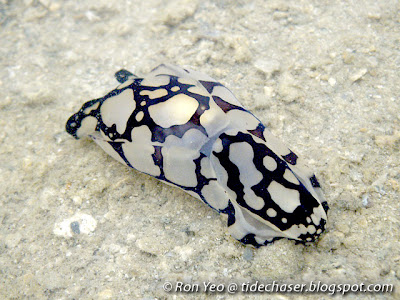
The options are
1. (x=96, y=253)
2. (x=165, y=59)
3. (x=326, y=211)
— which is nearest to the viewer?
(x=326, y=211)

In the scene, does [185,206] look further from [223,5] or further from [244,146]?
[223,5]

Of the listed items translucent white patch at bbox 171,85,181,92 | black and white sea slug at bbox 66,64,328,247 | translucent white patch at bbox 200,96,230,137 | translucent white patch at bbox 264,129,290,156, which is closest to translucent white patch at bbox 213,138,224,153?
black and white sea slug at bbox 66,64,328,247

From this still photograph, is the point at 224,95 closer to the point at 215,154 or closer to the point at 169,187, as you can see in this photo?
the point at 215,154

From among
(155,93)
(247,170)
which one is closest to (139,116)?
(155,93)

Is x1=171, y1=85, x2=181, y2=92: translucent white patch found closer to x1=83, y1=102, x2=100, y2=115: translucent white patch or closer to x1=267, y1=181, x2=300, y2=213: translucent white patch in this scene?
Answer: x1=83, y1=102, x2=100, y2=115: translucent white patch

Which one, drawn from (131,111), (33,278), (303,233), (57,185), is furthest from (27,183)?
(303,233)

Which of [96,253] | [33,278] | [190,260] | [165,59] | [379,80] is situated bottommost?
[33,278]
